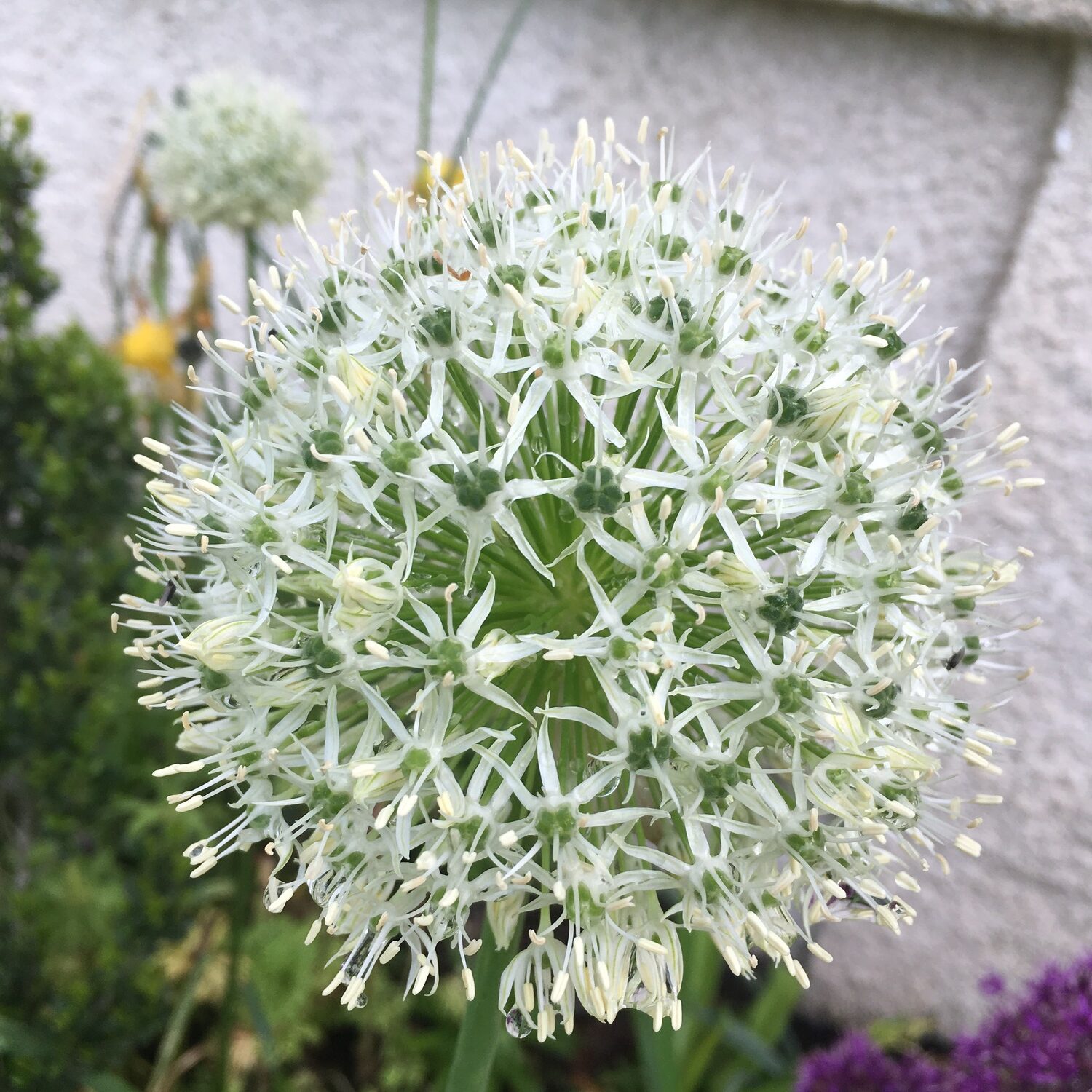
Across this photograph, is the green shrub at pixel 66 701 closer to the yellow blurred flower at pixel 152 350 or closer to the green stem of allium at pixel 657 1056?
the yellow blurred flower at pixel 152 350

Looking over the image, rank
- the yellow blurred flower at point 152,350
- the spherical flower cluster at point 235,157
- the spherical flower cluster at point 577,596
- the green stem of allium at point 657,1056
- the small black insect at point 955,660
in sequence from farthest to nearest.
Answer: the yellow blurred flower at point 152,350, the spherical flower cluster at point 235,157, the green stem of allium at point 657,1056, the small black insect at point 955,660, the spherical flower cluster at point 577,596

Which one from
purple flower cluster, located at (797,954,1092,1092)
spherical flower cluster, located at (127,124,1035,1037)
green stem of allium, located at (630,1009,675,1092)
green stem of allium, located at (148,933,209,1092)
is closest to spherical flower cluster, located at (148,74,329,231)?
spherical flower cluster, located at (127,124,1035,1037)

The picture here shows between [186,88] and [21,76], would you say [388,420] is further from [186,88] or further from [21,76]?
[21,76]

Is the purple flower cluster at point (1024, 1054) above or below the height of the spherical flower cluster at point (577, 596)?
below

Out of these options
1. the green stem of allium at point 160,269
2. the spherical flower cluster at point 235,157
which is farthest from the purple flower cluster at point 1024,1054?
the green stem of allium at point 160,269

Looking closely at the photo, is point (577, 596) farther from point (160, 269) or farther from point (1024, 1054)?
point (160, 269)
